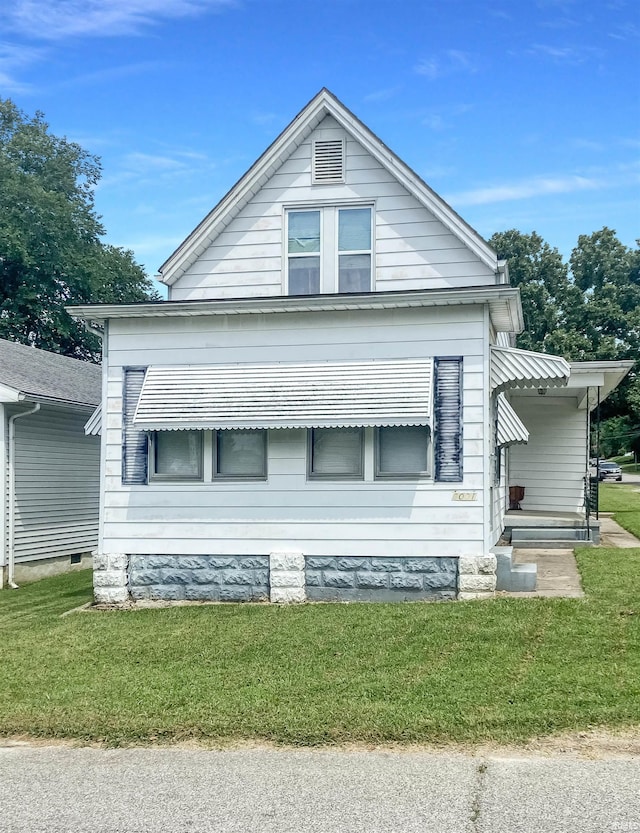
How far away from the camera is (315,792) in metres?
4.88

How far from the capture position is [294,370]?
11.2m

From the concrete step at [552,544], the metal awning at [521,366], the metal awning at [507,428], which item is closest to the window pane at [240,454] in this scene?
the metal awning at [521,366]

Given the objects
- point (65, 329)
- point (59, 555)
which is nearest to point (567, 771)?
point (59, 555)

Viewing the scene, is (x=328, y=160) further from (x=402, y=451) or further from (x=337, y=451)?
(x=402, y=451)

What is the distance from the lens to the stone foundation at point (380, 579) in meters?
10.6

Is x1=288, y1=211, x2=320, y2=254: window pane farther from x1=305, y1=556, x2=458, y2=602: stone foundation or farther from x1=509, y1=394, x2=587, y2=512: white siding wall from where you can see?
x1=509, y1=394, x2=587, y2=512: white siding wall

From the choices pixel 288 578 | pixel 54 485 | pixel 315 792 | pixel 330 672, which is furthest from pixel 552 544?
pixel 315 792

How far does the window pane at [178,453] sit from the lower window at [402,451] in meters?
2.55

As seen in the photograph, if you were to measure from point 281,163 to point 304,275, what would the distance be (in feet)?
5.64

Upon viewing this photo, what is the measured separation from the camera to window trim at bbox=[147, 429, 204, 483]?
11.4 metres

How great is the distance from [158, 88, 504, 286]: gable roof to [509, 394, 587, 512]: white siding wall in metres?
8.18

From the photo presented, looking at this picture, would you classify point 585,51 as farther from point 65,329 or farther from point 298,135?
point 65,329

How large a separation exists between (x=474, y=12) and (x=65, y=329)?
23909 mm

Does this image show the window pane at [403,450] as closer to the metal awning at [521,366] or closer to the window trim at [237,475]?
the metal awning at [521,366]
